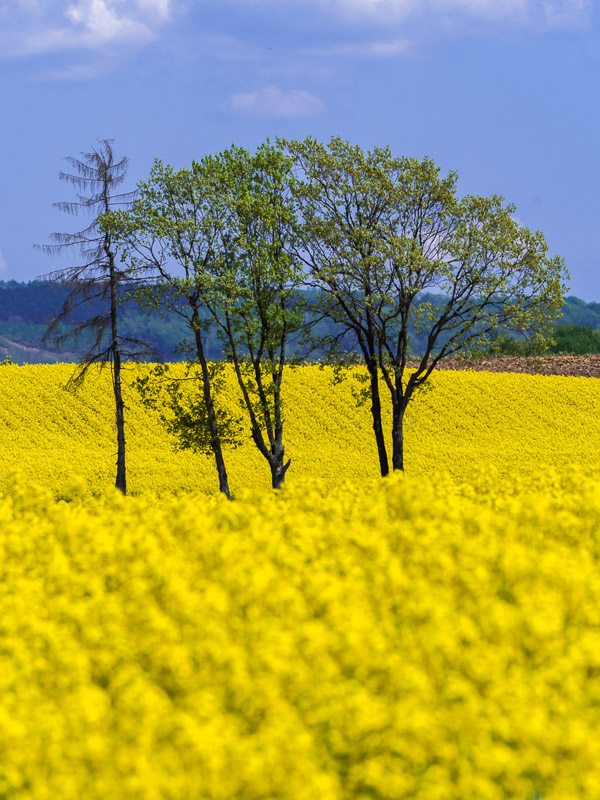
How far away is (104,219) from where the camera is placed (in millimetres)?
29188

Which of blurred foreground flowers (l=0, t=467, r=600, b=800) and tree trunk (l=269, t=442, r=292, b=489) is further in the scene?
tree trunk (l=269, t=442, r=292, b=489)

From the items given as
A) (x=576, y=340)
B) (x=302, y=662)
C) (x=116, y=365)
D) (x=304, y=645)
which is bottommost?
(x=302, y=662)

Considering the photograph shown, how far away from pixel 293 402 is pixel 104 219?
1795 centimetres

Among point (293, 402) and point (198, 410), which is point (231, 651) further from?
point (293, 402)

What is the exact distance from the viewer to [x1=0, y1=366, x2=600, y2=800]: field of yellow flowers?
6719 millimetres

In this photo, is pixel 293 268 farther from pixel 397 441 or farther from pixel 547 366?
pixel 547 366

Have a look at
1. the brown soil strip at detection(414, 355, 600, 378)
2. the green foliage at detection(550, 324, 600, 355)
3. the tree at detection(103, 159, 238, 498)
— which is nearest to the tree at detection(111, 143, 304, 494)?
the tree at detection(103, 159, 238, 498)

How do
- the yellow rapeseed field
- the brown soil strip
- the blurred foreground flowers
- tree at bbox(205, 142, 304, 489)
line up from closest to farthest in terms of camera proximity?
1. the blurred foreground flowers
2. tree at bbox(205, 142, 304, 489)
3. the yellow rapeseed field
4. the brown soil strip

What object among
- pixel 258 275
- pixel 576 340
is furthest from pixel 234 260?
pixel 576 340

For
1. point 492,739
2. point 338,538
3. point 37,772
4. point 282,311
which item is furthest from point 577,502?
point 282,311

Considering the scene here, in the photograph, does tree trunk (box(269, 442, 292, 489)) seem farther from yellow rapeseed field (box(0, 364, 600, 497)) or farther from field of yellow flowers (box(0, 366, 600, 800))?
field of yellow flowers (box(0, 366, 600, 800))

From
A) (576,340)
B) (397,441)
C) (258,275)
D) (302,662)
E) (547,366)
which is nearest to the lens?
(302,662)

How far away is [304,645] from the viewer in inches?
313

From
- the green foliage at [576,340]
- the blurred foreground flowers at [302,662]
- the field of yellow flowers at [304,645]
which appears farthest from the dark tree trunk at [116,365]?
the green foliage at [576,340]
